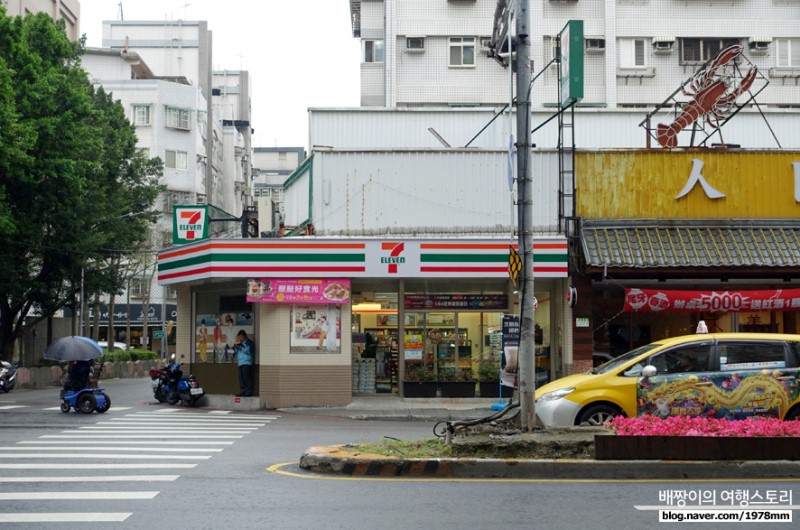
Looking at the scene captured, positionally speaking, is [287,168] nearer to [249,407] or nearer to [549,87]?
[549,87]

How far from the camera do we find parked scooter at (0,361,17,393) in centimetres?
3336

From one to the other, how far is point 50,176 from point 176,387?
13.7m

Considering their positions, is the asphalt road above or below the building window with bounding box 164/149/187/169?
below

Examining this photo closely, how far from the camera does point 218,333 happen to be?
2627 cm

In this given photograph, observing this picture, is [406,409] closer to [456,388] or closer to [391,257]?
[456,388]

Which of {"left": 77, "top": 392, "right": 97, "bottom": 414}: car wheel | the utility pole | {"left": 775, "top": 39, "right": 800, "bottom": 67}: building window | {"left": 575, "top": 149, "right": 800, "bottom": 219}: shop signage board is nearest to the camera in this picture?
the utility pole

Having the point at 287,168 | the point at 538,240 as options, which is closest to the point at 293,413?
the point at 538,240

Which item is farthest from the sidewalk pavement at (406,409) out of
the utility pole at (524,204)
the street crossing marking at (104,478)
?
the street crossing marking at (104,478)

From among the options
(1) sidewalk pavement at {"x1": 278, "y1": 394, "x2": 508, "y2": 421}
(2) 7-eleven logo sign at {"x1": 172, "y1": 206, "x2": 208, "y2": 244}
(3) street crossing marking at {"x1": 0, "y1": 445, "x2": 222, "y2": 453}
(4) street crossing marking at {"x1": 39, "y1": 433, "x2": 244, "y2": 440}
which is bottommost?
(1) sidewalk pavement at {"x1": 278, "y1": 394, "x2": 508, "y2": 421}

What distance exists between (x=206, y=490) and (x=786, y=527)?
19.1 ft

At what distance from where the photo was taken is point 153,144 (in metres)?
Answer: 66.0

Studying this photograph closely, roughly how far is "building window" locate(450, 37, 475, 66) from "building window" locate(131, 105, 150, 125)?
2850cm

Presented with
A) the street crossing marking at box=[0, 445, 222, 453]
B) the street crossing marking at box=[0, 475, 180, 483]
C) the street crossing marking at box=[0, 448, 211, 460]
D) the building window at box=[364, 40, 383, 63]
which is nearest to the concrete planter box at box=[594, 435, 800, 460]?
the street crossing marking at box=[0, 475, 180, 483]

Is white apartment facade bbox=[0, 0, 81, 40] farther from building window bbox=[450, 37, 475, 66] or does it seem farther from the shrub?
the shrub
